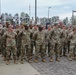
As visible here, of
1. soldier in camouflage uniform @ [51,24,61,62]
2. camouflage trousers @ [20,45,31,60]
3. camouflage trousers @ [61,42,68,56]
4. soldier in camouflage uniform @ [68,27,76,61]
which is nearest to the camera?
camouflage trousers @ [20,45,31,60]

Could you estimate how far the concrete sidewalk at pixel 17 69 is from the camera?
10053 millimetres

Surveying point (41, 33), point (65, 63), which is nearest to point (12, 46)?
point (41, 33)

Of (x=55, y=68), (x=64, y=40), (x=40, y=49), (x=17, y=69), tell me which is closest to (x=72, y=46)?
(x=64, y=40)

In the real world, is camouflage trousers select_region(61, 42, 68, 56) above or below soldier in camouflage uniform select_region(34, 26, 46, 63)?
below

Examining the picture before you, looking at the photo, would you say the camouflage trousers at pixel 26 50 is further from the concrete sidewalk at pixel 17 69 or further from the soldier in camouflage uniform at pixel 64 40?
the soldier in camouflage uniform at pixel 64 40

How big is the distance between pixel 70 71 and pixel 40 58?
11.6 feet

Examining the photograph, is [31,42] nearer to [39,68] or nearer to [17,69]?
[39,68]

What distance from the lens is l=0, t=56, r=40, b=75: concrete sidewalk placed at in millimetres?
10053

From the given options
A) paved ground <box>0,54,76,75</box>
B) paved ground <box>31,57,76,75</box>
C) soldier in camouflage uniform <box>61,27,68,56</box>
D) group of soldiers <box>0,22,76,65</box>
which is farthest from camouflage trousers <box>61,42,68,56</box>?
paved ground <box>0,54,76,75</box>

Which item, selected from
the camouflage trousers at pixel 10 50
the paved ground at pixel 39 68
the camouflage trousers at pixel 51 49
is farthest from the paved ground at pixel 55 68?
the camouflage trousers at pixel 10 50

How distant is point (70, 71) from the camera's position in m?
10.5

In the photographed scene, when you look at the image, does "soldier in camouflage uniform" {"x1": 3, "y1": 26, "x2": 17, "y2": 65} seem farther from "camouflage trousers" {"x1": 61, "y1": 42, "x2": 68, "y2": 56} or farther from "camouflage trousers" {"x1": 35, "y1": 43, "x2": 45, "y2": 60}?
"camouflage trousers" {"x1": 61, "y1": 42, "x2": 68, "y2": 56}

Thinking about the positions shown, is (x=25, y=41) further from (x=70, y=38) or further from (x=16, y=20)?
(x=16, y=20)

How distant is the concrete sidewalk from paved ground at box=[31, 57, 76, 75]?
0.91 ft
